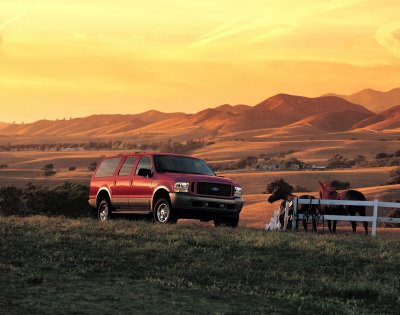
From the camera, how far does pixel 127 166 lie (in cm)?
2489

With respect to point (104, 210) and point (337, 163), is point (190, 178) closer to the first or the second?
point (104, 210)

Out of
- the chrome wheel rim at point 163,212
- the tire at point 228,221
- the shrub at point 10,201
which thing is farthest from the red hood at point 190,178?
the shrub at point 10,201

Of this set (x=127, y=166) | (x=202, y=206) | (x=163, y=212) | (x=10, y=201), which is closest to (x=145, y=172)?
(x=163, y=212)

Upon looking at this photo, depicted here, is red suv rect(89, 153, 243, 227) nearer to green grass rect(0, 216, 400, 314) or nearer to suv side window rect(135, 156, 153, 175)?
suv side window rect(135, 156, 153, 175)

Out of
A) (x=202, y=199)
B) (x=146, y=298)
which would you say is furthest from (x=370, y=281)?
(x=202, y=199)

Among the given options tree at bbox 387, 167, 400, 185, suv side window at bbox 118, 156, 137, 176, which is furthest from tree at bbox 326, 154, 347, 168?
suv side window at bbox 118, 156, 137, 176

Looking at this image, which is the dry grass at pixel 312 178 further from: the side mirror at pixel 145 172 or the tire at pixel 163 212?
the tire at pixel 163 212

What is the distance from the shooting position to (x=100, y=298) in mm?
11664

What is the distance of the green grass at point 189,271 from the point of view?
11.5 meters

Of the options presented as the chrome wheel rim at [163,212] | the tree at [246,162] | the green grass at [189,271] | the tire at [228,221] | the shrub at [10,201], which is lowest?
the shrub at [10,201]

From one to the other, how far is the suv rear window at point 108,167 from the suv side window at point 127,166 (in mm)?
410

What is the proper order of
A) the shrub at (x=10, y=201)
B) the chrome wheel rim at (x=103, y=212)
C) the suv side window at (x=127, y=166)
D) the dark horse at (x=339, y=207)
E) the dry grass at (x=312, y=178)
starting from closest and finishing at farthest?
the suv side window at (x=127, y=166) → the dark horse at (x=339, y=207) → the chrome wheel rim at (x=103, y=212) → the shrub at (x=10, y=201) → the dry grass at (x=312, y=178)

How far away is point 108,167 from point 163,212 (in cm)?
360

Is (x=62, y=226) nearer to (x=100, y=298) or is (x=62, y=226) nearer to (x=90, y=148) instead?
(x=100, y=298)
